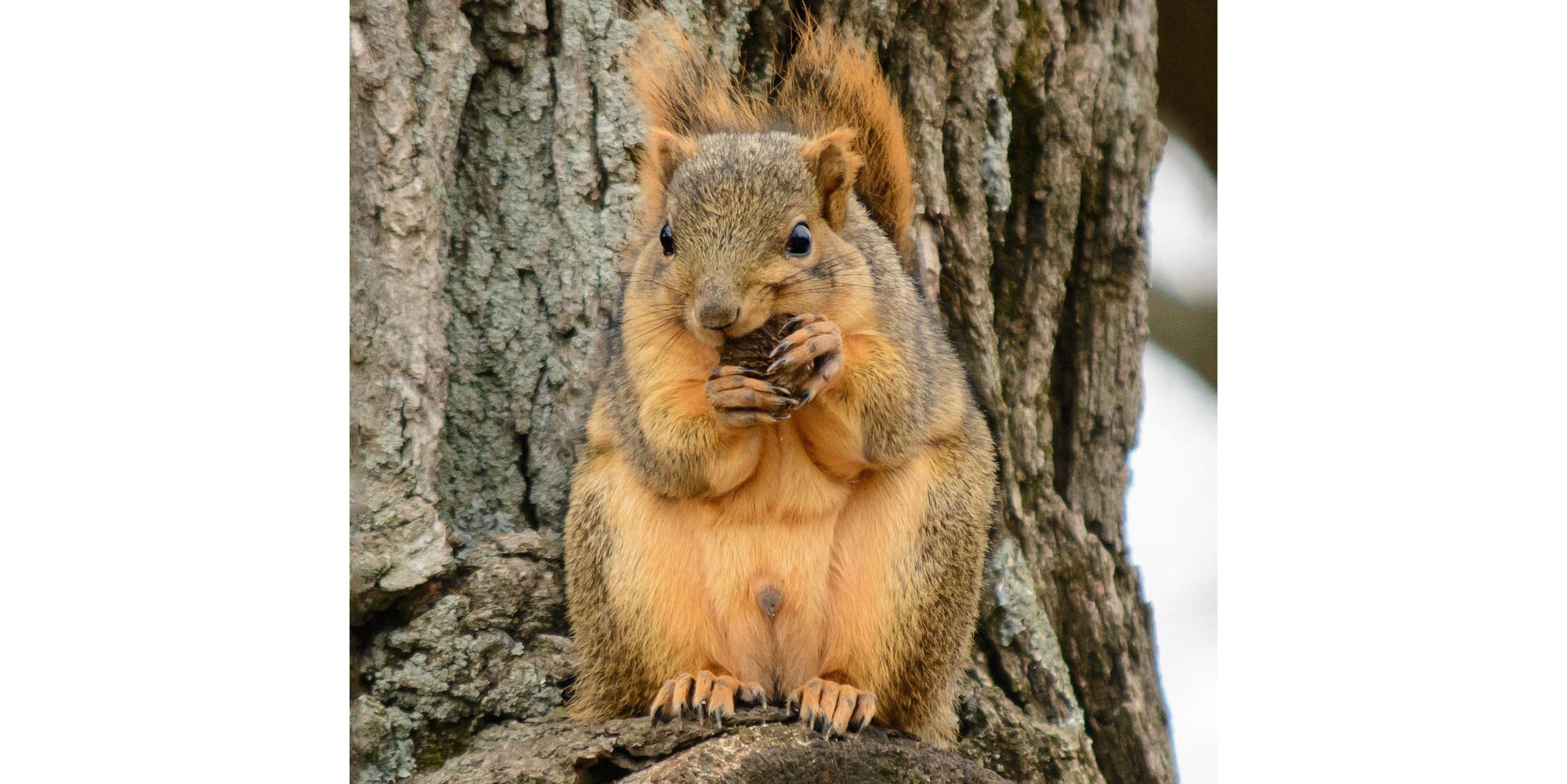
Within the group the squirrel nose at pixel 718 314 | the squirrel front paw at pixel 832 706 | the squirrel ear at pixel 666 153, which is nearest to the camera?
the squirrel nose at pixel 718 314

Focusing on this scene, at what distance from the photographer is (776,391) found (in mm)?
1544

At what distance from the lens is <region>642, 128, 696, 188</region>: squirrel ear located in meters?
1.70

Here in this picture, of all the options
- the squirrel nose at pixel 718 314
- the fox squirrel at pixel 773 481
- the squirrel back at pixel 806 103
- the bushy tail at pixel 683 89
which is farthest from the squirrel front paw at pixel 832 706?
the bushy tail at pixel 683 89

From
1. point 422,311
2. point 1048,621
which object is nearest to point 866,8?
point 422,311

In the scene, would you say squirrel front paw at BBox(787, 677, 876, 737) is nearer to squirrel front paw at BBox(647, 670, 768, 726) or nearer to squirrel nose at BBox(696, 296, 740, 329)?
squirrel front paw at BBox(647, 670, 768, 726)

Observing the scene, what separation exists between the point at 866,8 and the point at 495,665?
0.97 metres

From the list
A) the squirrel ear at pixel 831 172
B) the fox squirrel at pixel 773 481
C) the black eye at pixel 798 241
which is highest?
the squirrel ear at pixel 831 172

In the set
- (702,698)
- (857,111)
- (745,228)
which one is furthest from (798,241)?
(702,698)

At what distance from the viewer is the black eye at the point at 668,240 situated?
1605 mm

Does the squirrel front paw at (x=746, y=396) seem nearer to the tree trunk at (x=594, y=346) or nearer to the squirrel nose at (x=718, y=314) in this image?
the squirrel nose at (x=718, y=314)

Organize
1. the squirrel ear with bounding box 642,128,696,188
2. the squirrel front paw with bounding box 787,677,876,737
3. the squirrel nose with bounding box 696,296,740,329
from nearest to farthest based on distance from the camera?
1. the squirrel nose with bounding box 696,296,740,329
2. the squirrel front paw with bounding box 787,677,876,737
3. the squirrel ear with bounding box 642,128,696,188

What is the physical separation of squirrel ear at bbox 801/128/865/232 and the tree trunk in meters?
0.21

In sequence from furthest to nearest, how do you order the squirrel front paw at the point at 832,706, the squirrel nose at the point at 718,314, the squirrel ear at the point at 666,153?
the squirrel ear at the point at 666,153 < the squirrel front paw at the point at 832,706 < the squirrel nose at the point at 718,314

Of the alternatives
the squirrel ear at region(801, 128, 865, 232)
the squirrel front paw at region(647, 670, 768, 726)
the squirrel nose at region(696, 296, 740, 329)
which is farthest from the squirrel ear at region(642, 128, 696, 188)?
the squirrel front paw at region(647, 670, 768, 726)
